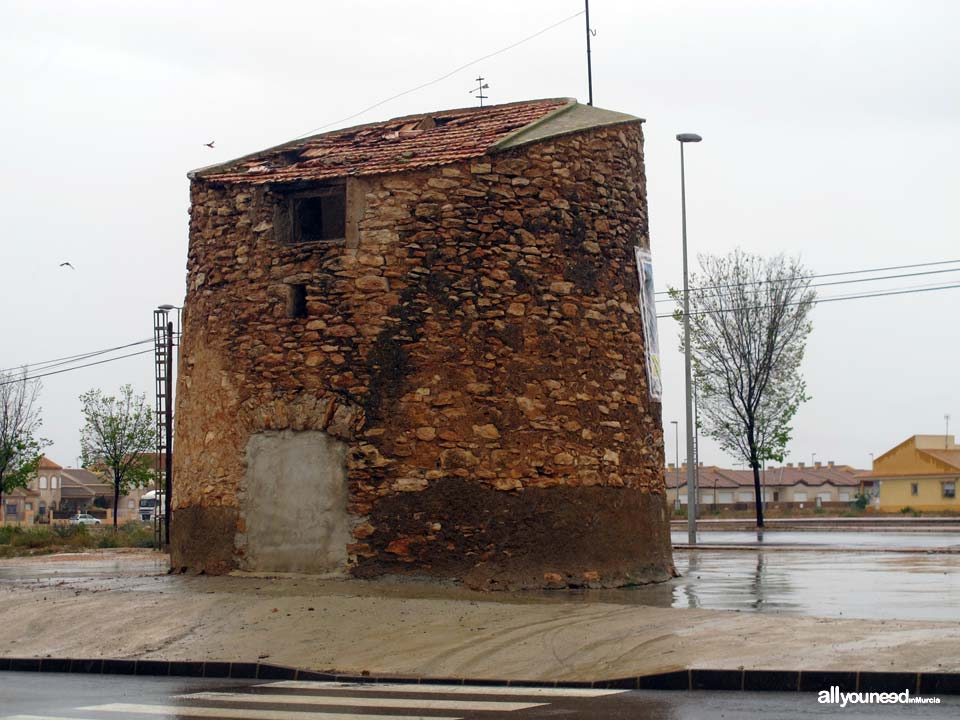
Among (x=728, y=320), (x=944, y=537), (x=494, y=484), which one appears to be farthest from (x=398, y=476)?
(x=728, y=320)

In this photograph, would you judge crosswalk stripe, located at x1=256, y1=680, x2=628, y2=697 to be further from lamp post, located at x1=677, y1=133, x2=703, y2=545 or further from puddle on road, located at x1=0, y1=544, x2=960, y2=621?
lamp post, located at x1=677, y1=133, x2=703, y2=545

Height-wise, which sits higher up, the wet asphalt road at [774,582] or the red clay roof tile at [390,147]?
the red clay roof tile at [390,147]

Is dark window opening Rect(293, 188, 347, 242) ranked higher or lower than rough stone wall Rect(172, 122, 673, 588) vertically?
higher

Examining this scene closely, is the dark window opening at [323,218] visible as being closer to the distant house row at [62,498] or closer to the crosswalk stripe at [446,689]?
the crosswalk stripe at [446,689]

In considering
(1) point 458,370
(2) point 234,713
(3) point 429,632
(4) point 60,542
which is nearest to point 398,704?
(2) point 234,713

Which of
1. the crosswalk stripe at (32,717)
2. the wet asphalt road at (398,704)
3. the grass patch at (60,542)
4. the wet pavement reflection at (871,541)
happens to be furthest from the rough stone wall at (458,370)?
the grass patch at (60,542)

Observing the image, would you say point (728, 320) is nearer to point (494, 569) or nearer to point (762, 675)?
point (494, 569)

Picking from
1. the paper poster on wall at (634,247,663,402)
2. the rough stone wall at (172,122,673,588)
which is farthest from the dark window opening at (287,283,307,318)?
the paper poster on wall at (634,247,663,402)

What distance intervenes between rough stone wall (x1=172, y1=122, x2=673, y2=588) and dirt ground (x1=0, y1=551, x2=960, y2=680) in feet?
2.49

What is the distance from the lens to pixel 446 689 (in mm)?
9641

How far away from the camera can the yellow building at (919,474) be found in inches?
2771

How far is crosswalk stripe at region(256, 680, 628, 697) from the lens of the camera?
9.27 m

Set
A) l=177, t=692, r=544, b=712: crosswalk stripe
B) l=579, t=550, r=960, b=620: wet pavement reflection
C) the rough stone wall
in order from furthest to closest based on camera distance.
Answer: the rough stone wall → l=579, t=550, r=960, b=620: wet pavement reflection → l=177, t=692, r=544, b=712: crosswalk stripe

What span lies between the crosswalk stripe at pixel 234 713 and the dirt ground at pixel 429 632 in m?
1.79
